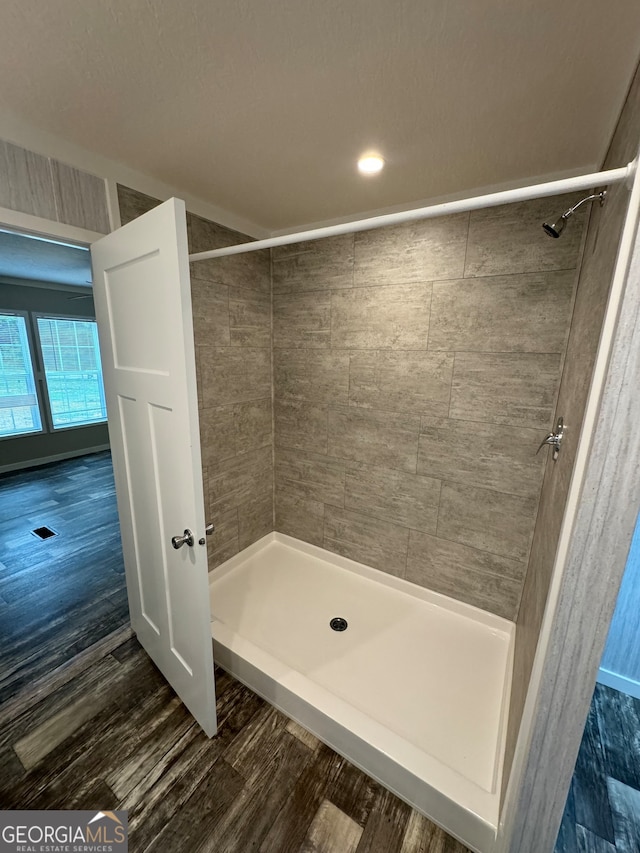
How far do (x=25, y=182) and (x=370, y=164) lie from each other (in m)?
1.30

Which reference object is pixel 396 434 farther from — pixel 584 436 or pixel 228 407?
pixel 584 436

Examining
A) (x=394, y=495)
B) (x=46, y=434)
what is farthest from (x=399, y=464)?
(x=46, y=434)

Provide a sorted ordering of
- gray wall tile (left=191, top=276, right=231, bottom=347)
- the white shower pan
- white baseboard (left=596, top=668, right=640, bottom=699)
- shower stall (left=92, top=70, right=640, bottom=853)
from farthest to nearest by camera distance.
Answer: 1. gray wall tile (left=191, top=276, right=231, bottom=347)
2. white baseboard (left=596, top=668, right=640, bottom=699)
3. shower stall (left=92, top=70, right=640, bottom=853)
4. the white shower pan

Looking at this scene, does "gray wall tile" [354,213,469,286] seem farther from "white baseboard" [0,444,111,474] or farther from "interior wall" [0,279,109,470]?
"white baseboard" [0,444,111,474]

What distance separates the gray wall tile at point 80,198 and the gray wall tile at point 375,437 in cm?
153

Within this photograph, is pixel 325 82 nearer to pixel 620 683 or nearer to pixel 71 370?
pixel 620 683

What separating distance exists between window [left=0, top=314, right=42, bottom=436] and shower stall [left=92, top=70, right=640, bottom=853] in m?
4.01

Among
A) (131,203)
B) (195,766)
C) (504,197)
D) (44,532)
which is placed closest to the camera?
(504,197)

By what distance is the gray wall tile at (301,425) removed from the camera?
233cm

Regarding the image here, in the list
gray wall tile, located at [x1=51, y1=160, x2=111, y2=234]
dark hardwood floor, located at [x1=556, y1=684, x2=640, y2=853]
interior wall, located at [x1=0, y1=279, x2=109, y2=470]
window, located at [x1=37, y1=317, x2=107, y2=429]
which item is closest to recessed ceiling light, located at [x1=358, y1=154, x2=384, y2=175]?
gray wall tile, located at [x1=51, y1=160, x2=111, y2=234]

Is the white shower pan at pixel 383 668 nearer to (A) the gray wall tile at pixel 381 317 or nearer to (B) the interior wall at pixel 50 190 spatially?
(A) the gray wall tile at pixel 381 317

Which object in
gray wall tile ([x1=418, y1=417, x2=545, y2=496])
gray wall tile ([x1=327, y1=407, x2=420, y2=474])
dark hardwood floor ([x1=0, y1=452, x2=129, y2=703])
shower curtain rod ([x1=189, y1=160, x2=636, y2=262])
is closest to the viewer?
shower curtain rod ([x1=189, y1=160, x2=636, y2=262])

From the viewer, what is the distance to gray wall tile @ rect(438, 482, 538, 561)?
1.76 m

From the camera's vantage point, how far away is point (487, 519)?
1849mm
